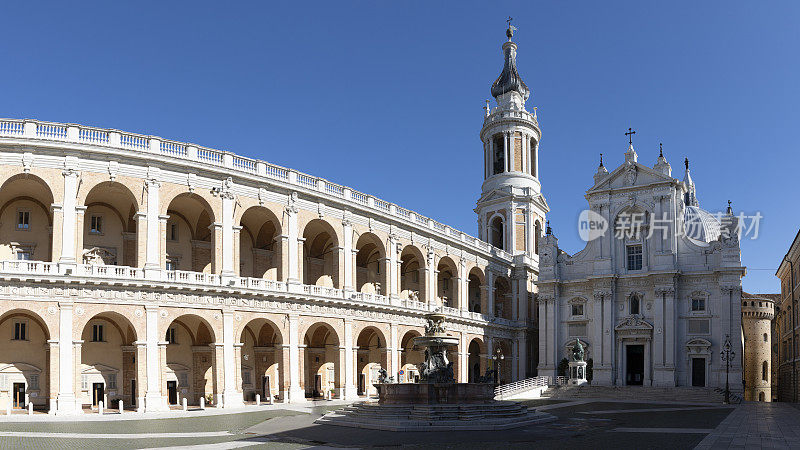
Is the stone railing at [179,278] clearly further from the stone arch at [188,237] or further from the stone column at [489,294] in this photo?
the stone column at [489,294]

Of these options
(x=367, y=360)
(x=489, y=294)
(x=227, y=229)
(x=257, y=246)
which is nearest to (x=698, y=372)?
(x=489, y=294)

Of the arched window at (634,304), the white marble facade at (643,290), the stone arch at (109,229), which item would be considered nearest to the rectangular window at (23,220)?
the stone arch at (109,229)

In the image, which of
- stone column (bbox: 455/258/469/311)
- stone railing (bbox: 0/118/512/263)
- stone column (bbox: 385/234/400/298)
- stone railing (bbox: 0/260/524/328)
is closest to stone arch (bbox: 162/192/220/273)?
stone railing (bbox: 0/118/512/263)

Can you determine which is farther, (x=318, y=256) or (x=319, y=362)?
(x=318, y=256)

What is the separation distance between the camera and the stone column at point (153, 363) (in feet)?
116

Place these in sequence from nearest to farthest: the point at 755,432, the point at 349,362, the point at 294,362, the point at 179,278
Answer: the point at 755,432 → the point at 179,278 → the point at 294,362 → the point at 349,362

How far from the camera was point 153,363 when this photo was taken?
35938mm

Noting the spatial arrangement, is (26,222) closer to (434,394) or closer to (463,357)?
(434,394)

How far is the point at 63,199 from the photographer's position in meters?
34.9

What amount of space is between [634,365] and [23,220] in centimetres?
4617

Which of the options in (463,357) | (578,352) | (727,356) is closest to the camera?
(727,356)

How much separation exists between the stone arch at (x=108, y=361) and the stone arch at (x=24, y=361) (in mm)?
1907

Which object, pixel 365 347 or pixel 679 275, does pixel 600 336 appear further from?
pixel 365 347

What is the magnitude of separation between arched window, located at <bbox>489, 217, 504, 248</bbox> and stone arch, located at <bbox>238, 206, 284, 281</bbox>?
30913 millimetres
